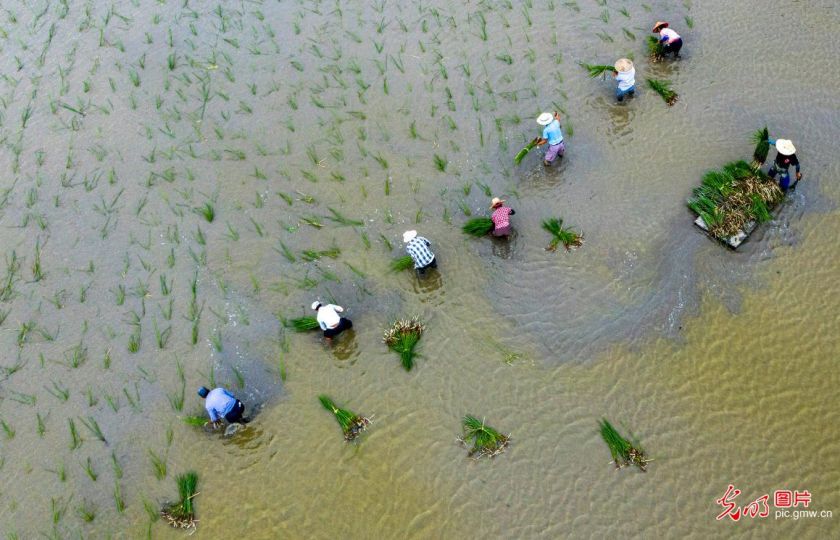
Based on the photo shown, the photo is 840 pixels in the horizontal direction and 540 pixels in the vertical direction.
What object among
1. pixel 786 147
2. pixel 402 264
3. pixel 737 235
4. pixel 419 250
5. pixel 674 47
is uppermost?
pixel 674 47

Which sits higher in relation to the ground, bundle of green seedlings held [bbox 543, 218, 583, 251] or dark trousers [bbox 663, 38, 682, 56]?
dark trousers [bbox 663, 38, 682, 56]

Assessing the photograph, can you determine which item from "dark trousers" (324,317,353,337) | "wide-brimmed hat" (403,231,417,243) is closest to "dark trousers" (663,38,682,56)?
"wide-brimmed hat" (403,231,417,243)

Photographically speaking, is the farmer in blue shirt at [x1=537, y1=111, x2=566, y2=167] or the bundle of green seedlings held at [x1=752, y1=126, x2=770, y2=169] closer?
the bundle of green seedlings held at [x1=752, y1=126, x2=770, y2=169]

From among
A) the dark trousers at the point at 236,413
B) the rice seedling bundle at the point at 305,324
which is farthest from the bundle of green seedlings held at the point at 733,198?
the dark trousers at the point at 236,413

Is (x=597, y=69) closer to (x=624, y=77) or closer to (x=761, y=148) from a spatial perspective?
(x=624, y=77)

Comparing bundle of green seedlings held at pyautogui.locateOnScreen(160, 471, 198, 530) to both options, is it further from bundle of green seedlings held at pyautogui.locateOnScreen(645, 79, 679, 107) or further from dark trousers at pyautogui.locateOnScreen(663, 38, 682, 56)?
dark trousers at pyautogui.locateOnScreen(663, 38, 682, 56)

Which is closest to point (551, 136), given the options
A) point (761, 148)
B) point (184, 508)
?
point (761, 148)

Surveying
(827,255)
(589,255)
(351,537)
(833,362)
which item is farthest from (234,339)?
(827,255)

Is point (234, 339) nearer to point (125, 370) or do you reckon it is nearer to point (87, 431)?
point (125, 370)
